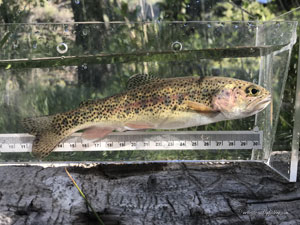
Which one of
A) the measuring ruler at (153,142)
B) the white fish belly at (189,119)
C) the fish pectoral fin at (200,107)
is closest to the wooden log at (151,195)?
the measuring ruler at (153,142)

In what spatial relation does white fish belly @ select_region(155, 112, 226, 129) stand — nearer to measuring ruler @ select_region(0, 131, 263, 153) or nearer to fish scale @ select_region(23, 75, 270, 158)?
fish scale @ select_region(23, 75, 270, 158)

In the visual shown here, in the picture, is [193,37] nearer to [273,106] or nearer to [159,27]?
[159,27]

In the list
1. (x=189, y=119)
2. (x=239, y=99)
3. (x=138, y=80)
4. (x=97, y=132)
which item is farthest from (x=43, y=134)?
(x=239, y=99)

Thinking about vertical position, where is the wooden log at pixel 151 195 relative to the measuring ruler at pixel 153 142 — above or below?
below

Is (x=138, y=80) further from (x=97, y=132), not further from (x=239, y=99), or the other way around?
(x=239, y=99)

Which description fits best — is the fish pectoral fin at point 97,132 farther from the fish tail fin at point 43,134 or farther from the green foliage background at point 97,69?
the green foliage background at point 97,69

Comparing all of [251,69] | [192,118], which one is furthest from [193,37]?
[192,118]

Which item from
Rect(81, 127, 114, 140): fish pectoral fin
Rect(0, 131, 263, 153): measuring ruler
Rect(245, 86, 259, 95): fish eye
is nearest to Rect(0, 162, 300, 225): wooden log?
Rect(0, 131, 263, 153): measuring ruler
